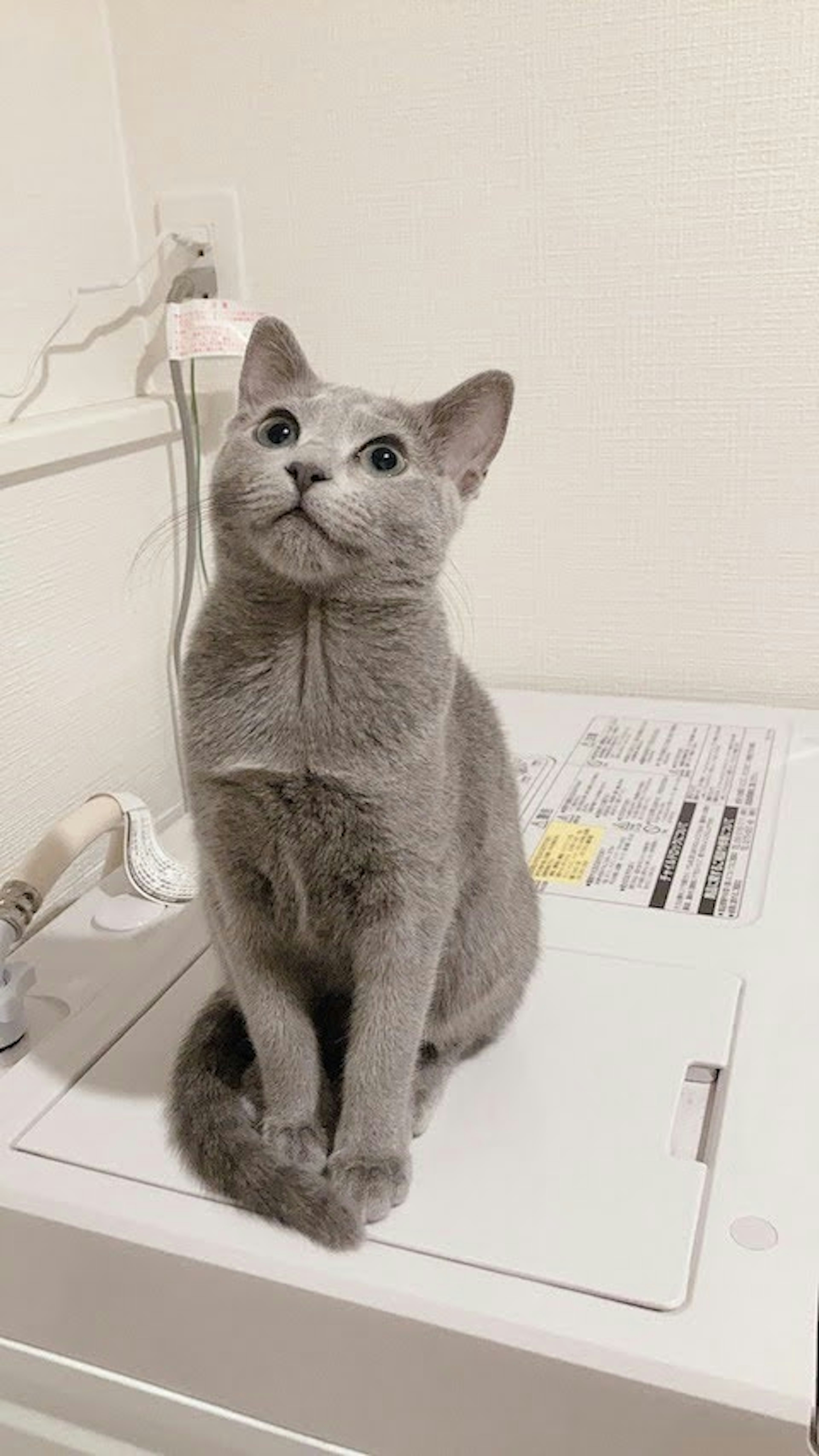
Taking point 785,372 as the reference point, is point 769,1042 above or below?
below

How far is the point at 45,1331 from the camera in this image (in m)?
0.61

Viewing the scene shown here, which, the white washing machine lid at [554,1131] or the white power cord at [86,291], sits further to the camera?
the white power cord at [86,291]

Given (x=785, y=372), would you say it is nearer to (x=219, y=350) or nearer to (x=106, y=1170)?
(x=219, y=350)

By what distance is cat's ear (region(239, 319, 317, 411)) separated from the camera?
A: 2.12ft

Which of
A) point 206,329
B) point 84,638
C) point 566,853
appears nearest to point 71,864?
point 84,638

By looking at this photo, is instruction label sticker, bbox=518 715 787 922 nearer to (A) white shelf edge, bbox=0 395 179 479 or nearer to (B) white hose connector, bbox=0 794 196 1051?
(B) white hose connector, bbox=0 794 196 1051

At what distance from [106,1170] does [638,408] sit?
919 mm

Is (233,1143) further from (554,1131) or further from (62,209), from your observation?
(62,209)

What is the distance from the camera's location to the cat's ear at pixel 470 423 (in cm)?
62

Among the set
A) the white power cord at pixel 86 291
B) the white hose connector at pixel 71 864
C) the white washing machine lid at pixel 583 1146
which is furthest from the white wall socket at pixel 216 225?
the white washing machine lid at pixel 583 1146

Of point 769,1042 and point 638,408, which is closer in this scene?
point 769,1042

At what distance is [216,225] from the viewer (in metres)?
1.25

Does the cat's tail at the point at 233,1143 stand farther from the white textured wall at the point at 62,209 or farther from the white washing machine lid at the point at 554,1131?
the white textured wall at the point at 62,209

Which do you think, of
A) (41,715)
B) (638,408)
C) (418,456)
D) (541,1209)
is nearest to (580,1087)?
(541,1209)
